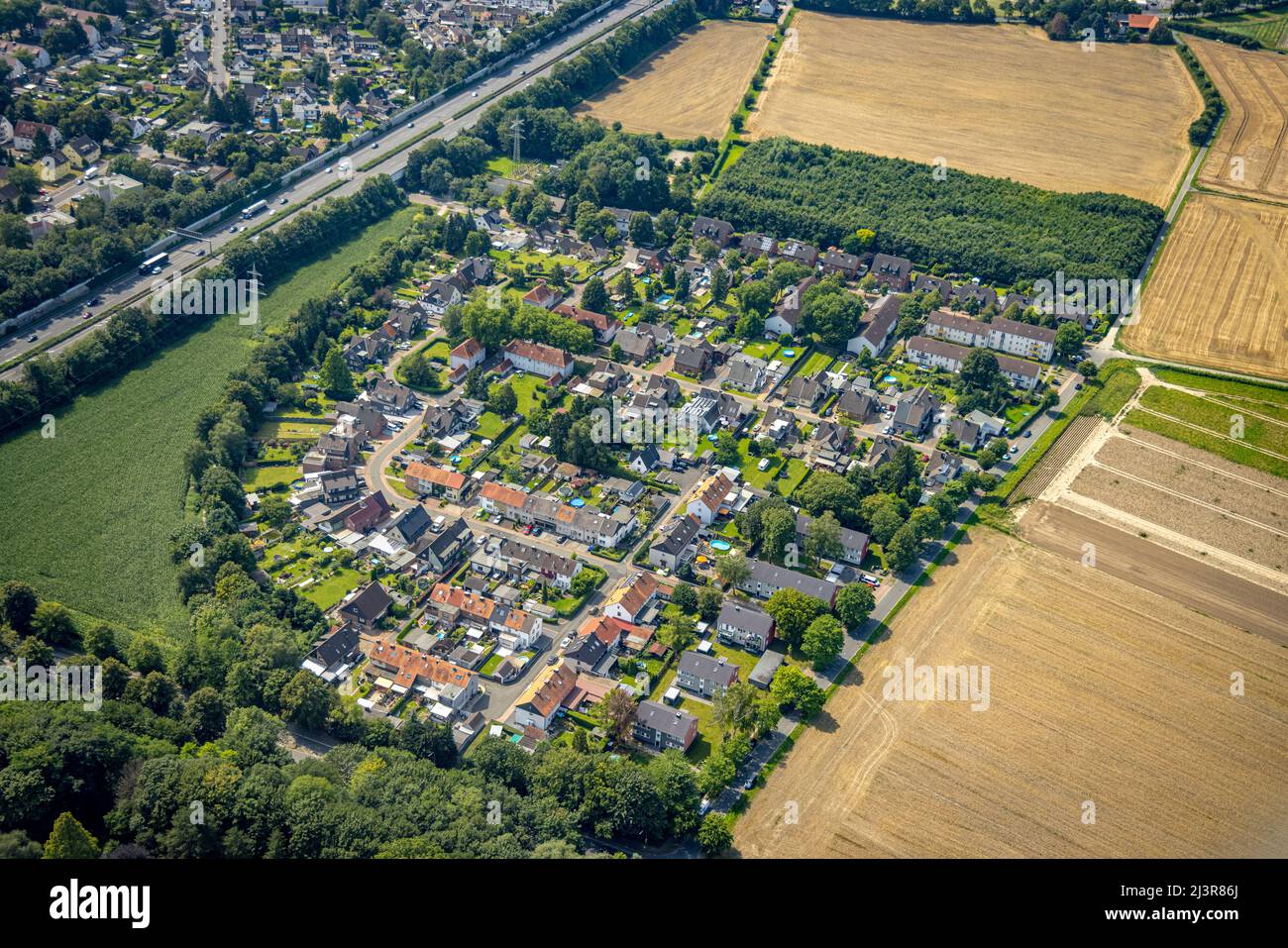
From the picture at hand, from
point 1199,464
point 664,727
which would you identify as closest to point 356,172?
point 664,727

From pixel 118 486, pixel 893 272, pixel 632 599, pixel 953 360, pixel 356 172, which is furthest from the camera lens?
pixel 356 172

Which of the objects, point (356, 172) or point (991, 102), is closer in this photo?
point (356, 172)

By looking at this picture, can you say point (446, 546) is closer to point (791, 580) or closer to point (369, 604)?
point (369, 604)

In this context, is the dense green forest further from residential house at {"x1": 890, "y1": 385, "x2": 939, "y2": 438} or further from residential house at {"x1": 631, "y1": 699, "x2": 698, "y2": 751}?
residential house at {"x1": 631, "y1": 699, "x2": 698, "y2": 751}

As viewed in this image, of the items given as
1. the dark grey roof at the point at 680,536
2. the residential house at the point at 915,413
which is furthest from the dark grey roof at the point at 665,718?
the residential house at the point at 915,413

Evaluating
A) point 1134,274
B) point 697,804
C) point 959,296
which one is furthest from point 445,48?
point 697,804

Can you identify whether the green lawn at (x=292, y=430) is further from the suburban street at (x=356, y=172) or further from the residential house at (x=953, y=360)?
the residential house at (x=953, y=360)
